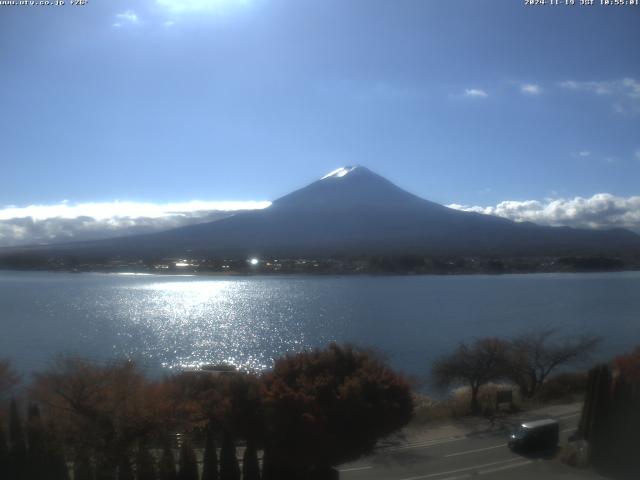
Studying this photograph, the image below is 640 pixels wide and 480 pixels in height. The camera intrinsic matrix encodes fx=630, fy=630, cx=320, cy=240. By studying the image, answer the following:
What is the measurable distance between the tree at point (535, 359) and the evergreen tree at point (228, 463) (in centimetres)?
815

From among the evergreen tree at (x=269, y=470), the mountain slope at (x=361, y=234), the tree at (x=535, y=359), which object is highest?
the mountain slope at (x=361, y=234)

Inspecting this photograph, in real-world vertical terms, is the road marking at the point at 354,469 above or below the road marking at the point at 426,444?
above

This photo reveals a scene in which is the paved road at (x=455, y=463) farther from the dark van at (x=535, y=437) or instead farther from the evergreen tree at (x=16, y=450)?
the evergreen tree at (x=16, y=450)

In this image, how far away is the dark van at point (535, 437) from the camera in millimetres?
8055

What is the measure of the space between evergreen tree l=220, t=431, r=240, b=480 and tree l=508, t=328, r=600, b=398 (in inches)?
321

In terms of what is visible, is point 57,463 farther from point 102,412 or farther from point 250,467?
point 250,467

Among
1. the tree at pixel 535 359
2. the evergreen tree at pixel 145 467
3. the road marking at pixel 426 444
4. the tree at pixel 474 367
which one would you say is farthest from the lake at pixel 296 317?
the evergreen tree at pixel 145 467

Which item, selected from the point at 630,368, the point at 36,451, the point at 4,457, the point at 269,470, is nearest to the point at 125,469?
the point at 36,451

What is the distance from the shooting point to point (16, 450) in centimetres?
636

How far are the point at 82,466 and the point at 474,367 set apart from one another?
8.77 m

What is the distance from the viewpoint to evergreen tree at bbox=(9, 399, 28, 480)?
630 centimetres

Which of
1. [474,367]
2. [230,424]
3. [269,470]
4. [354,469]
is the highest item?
[230,424]

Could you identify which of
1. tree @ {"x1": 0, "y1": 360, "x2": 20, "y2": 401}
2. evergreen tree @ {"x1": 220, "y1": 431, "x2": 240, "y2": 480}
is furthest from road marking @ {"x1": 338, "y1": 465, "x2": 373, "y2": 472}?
tree @ {"x1": 0, "y1": 360, "x2": 20, "y2": 401}

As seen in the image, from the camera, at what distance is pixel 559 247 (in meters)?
64.6
